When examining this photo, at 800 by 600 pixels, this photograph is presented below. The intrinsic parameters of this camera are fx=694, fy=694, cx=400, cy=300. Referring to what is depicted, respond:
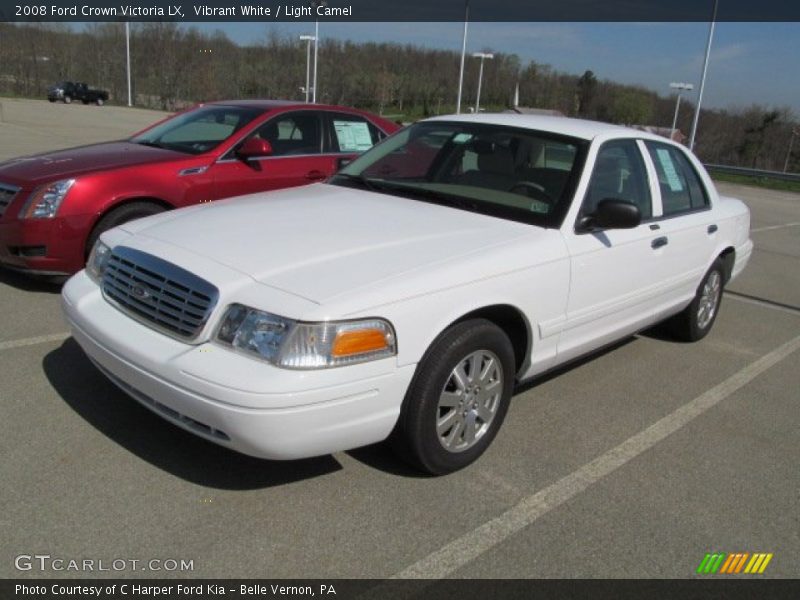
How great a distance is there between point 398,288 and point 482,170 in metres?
1.57

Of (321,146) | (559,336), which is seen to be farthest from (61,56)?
(559,336)

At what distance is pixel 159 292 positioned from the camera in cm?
299

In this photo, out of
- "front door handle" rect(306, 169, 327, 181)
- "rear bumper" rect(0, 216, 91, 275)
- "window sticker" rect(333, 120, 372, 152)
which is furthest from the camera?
"window sticker" rect(333, 120, 372, 152)

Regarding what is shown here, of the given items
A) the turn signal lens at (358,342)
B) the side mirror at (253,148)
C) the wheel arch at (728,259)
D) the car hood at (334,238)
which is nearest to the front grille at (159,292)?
the car hood at (334,238)

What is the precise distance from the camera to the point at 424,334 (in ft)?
9.57

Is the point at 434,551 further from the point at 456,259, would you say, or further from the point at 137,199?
the point at 137,199

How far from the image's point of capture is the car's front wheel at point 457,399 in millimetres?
2982

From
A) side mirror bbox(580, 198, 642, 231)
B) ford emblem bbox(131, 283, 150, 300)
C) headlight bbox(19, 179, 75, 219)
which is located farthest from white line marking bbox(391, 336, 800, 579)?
headlight bbox(19, 179, 75, 219)

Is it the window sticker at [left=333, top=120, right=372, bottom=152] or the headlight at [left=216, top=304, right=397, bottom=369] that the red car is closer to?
the window sticker at [left=333, top=120, right=372, bottom=152]

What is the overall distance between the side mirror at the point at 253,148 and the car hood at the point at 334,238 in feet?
6.44

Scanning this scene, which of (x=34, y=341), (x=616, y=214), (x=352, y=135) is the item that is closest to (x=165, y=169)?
(x=34, y=341)

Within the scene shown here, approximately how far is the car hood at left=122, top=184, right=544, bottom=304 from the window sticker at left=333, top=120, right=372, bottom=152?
2.92 m

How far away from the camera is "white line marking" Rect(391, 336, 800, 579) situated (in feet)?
8.68

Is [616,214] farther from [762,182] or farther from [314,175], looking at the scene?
[762,182]
